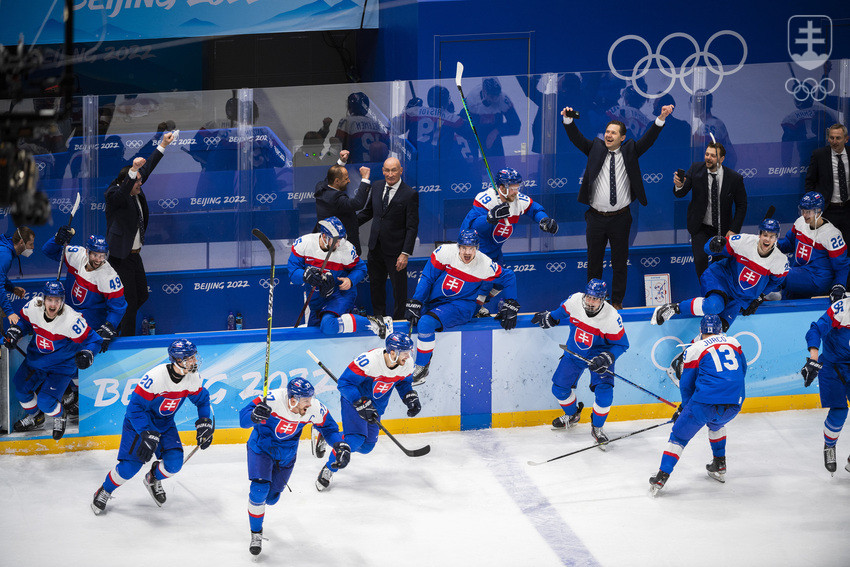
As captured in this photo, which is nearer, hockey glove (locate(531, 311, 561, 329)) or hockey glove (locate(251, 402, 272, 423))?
hockey glove (locate(251, 402, 272, 423))

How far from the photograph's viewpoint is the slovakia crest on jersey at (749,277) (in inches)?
364

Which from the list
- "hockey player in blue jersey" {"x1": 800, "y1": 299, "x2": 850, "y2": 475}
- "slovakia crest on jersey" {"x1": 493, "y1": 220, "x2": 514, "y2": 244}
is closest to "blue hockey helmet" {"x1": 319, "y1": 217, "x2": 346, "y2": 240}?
"slovakia crest on jersey" {"x1": 493, "y1": 220, "x2": 514, "y2": 244}

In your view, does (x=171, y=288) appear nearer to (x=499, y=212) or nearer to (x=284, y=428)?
(x=499, y=212)

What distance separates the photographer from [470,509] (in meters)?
7.77

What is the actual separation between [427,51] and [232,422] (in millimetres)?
4522

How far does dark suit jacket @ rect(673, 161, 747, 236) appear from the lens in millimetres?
9789

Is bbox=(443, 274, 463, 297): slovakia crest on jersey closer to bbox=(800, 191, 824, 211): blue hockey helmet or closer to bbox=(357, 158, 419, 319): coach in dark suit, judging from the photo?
bbox=(357, 158, 419, 319): coach in dark suit

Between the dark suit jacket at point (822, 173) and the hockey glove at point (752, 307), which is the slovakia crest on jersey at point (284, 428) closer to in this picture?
the hockey glove at point (752, 307)

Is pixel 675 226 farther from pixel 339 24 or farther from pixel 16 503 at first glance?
pixel 16 503

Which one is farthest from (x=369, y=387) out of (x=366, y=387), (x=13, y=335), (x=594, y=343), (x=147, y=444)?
(x=13, y=335)

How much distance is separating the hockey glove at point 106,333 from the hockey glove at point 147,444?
51.9 inches

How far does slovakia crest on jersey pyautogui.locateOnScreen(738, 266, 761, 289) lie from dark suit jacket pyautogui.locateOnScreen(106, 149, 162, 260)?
500cm

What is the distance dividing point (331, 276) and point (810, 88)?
5195 mm

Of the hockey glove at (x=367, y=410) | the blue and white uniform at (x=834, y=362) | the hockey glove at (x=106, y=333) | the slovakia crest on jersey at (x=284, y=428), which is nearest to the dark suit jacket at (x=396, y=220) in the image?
the hockey glove at (x=367, y=410)
